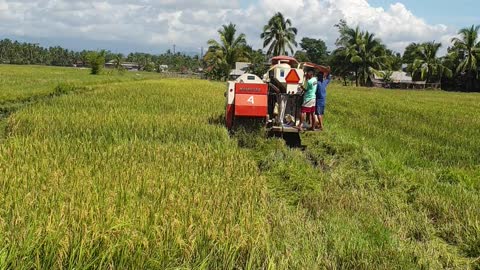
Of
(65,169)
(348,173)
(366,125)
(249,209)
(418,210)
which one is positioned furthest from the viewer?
(366,125)

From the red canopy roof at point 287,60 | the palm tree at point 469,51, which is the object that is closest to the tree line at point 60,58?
the palm tree at point 469,51

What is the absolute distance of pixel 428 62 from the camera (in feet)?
188

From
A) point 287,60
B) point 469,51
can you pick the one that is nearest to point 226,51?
point 469,51

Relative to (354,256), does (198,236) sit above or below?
above

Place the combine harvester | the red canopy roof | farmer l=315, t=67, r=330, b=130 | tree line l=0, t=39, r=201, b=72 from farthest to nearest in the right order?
tree line l=0, t=39, r=201, b=72, the red canopy roof, farmer l=315, t=67, r=330, b=130, the combine harvester

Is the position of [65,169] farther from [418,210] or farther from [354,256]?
[418,210]

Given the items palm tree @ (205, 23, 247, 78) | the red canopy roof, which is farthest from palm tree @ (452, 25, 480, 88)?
the red canopy roof

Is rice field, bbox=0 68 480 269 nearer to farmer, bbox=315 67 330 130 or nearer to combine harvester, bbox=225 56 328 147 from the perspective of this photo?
combine harvester, bbox=225 56 328 147

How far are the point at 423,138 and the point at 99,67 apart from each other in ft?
167

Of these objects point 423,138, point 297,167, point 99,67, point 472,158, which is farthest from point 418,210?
point 99,67

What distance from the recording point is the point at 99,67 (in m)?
55.5

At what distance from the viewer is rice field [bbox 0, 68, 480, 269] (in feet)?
9.94

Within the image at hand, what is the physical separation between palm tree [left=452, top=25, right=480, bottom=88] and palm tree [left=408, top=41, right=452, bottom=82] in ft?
9.57

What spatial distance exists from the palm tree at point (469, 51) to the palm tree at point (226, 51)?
26.3 meters
